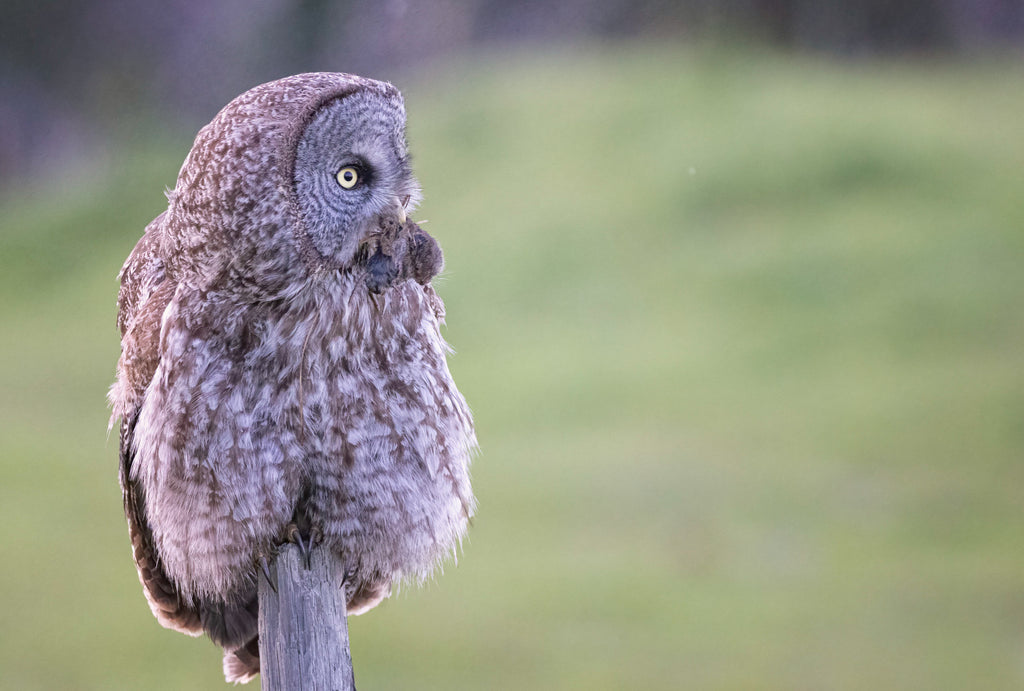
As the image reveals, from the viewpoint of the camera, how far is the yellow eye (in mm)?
1186

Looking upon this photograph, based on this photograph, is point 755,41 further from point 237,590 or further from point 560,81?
point 237,590

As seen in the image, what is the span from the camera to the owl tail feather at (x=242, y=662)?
1.61 m

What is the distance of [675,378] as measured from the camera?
10.8ft

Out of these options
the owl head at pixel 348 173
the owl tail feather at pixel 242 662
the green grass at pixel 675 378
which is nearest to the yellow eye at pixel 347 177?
the owl head at pixel 348 173

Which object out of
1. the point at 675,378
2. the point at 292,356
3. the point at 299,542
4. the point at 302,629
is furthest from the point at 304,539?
the point at 675,378

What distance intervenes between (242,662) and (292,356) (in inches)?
26.4

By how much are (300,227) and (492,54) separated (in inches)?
86.6

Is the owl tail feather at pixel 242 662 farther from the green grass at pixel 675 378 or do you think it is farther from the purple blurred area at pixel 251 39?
the purple blurred area at pixel 251 39

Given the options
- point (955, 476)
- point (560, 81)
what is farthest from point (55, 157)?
point (955, 476)

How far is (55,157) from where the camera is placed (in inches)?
130

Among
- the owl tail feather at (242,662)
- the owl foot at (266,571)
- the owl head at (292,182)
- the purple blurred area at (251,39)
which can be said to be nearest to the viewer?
the owl head at (292,182)

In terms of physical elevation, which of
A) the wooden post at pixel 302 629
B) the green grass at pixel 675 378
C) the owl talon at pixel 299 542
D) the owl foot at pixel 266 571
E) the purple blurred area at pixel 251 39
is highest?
the purple blurred area at pixel 251 39

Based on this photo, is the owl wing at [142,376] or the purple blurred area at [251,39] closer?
the owl wing at [142,376]

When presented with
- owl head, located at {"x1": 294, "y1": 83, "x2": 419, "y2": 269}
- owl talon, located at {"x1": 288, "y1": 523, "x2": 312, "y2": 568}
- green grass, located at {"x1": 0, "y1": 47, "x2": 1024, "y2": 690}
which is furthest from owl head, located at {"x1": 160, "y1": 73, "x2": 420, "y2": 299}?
green grass, located at {"x1": 0, "y1": 47, "x2": 1024, "y2": 690}
